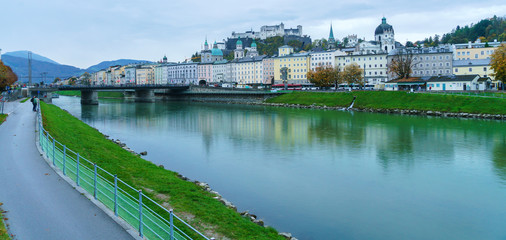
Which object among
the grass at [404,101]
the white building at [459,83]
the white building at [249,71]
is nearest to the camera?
the grass at [404,101]

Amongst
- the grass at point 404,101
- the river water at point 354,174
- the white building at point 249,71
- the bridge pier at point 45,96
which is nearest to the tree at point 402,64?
the grass at point 404,101

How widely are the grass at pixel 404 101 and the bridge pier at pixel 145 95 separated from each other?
125ft

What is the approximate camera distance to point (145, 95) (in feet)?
366

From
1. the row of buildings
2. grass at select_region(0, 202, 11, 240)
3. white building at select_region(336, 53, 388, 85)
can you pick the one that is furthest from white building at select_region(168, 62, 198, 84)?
grass at select_region(0, 202, 11, 240)

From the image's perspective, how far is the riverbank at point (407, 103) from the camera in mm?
53406

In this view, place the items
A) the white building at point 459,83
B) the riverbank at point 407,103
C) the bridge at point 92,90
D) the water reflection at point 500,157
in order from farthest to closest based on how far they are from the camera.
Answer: the bridge at point 92,90 < the white building at point 459,83 < the riverbank at point 407,103 < the water reflection at point 500,157

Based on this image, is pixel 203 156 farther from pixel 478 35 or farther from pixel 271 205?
pixel 478 35

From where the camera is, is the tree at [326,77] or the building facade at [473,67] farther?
the tree at [326,77]

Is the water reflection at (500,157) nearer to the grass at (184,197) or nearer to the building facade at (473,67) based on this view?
the grass at (184,197)

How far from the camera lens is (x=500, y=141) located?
34.2 metres

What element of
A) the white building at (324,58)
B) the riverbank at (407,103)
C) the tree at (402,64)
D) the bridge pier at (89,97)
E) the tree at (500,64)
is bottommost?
the riverbank at (407,103)

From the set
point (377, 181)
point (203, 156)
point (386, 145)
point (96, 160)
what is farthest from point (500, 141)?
point (96, 160)

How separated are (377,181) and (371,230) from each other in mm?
7242

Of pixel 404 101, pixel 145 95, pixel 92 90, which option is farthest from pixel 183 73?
pixel 404 101
